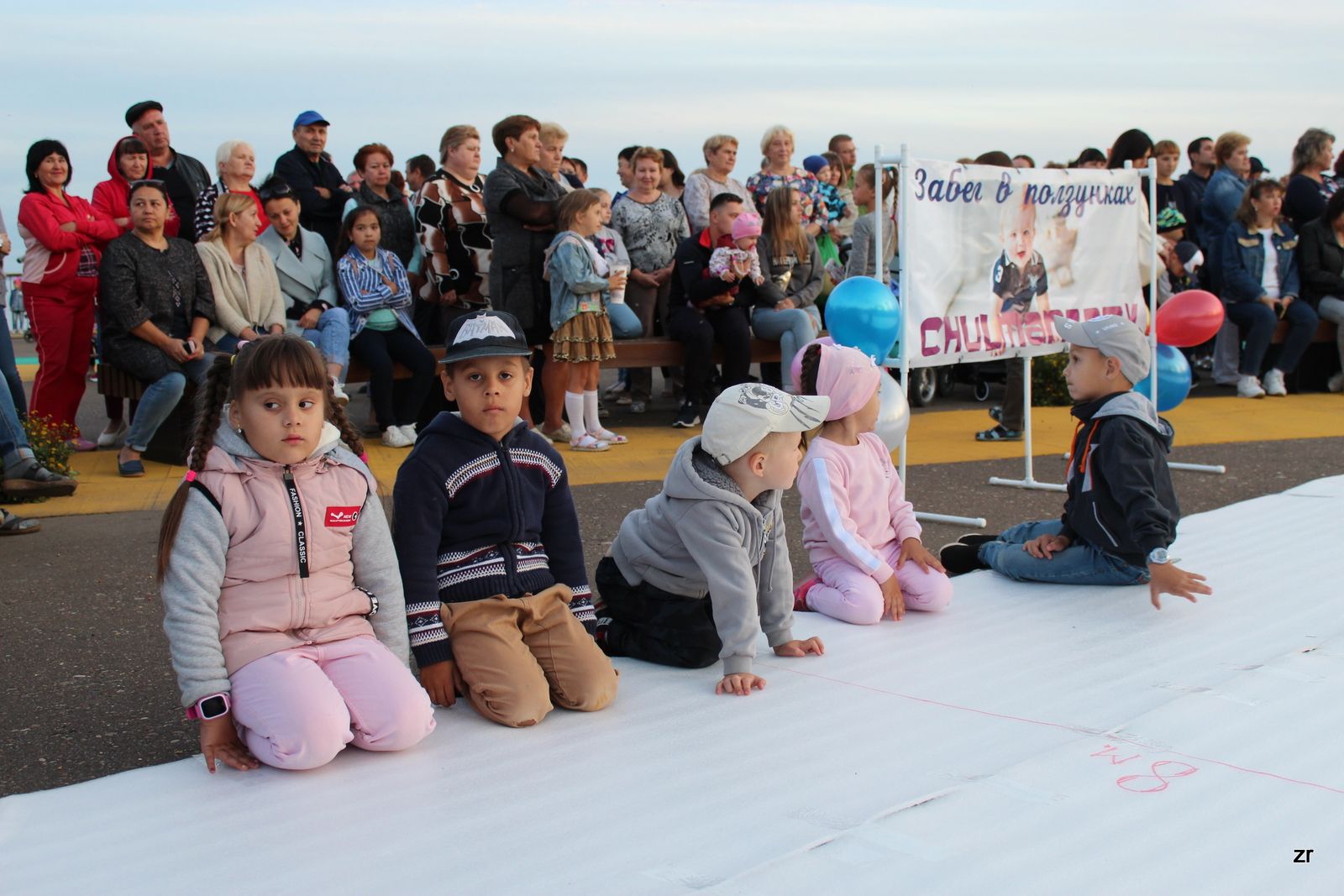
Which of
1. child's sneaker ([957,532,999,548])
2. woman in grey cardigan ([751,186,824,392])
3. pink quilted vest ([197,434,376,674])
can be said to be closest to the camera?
pink quilted vest ([197,434,376,674])

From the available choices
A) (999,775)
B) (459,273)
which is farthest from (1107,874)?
(459,273)

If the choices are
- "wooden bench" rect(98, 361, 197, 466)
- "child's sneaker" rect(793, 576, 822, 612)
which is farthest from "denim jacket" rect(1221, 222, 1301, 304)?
"wooden bench" rect(98, 361, 197, 466)

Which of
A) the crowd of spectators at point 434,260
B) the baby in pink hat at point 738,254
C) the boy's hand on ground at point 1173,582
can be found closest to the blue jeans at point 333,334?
the crowd of spectators at point 434,260

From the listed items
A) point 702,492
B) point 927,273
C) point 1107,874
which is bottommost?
point 1107,874

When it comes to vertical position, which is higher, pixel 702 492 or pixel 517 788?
pixel 702 492

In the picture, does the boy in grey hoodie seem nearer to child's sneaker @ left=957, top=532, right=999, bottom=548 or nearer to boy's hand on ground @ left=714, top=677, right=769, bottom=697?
boy's hand on ground @ left=714, top=677, right=769, bottom=697

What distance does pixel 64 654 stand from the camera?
425cm

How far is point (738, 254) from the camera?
9031 millimetres

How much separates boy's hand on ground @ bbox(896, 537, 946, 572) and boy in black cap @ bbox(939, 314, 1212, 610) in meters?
0.61

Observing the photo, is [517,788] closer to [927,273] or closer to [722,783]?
[722,783]

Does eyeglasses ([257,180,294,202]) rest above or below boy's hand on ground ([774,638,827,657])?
above

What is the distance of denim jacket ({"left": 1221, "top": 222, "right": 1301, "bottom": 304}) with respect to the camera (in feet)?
37.5

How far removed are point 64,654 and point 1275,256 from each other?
10621 mm

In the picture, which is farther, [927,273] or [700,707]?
[927,273]
